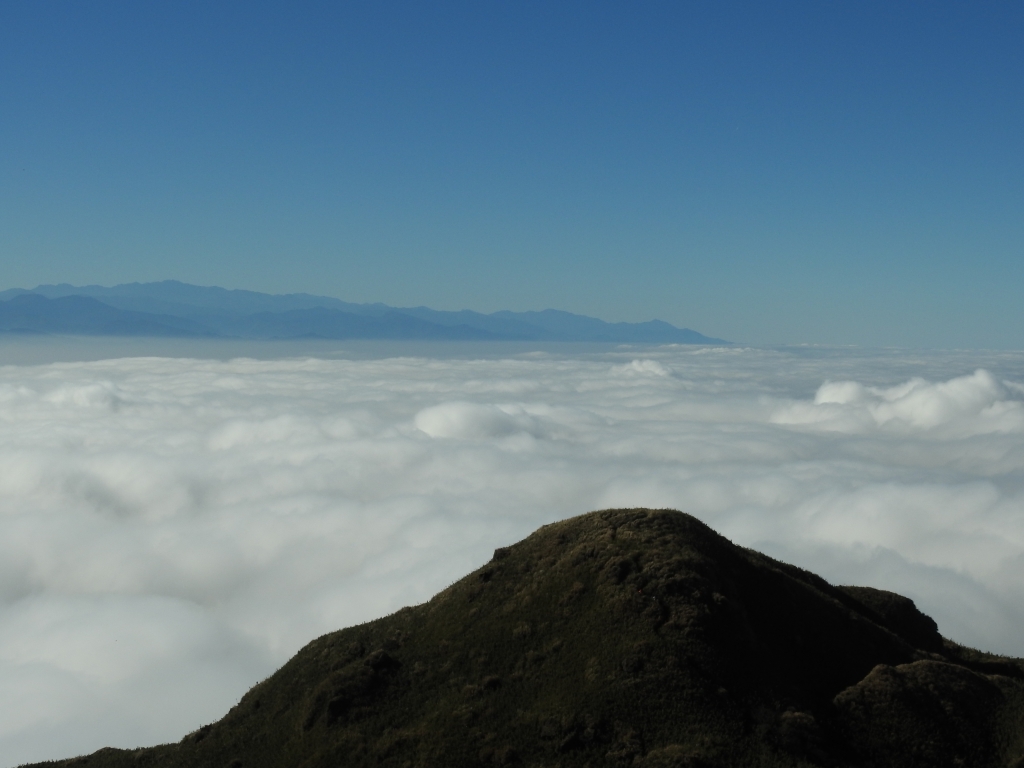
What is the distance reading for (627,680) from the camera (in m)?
58.1

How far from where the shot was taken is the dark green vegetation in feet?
181

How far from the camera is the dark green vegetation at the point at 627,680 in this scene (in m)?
55.2

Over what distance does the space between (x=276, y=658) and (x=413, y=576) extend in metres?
32.1

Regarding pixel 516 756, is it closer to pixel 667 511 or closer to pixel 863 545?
pixel 667 511

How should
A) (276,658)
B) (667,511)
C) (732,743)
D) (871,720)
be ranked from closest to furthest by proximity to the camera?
(732,743)
(871,720)
(667,511)
(276,658)

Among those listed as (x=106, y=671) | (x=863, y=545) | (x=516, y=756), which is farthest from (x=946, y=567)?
(x=106, y=671)

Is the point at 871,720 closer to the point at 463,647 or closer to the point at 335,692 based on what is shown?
the point at 463,647

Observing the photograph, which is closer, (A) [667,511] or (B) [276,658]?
(A) [667,511]

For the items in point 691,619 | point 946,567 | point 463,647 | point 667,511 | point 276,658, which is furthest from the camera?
point 946,567

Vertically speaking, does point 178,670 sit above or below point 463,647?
below

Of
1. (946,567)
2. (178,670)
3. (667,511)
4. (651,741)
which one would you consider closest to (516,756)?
(651,741)

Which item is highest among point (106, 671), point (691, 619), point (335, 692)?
point (691, 619)

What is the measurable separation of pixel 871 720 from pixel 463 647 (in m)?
31.2

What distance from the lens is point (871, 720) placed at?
Answer: 57.0 metres
